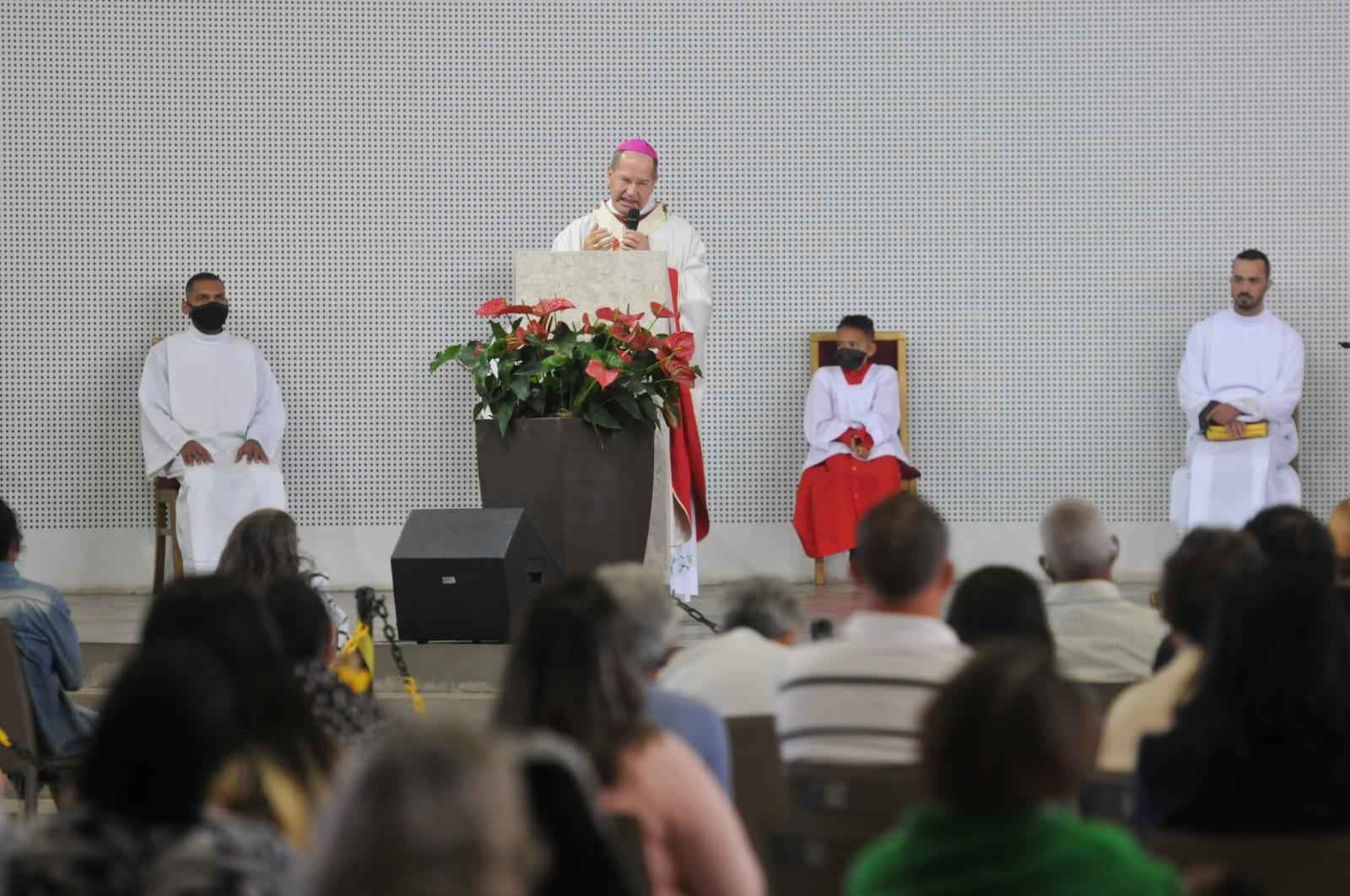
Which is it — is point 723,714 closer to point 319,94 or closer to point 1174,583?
point 1174,583

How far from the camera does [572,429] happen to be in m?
5.91

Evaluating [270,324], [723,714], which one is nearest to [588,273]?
[723,714]

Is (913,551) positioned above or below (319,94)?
below

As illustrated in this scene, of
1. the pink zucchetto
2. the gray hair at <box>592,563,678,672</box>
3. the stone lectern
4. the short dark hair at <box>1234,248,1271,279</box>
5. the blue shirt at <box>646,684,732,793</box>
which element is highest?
the pink zucchetto

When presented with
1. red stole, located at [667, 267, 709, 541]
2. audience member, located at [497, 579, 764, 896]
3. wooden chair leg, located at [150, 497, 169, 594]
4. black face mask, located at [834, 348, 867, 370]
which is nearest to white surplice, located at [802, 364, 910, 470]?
black face mask, located at [834, 348, 867, 370]

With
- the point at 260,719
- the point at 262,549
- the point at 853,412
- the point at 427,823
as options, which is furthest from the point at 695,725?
the point at 853,412

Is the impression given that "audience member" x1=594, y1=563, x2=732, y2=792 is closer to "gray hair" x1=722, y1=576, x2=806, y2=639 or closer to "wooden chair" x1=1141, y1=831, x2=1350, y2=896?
"gray hair" x1=722, y1=576, x2=806, y2=639

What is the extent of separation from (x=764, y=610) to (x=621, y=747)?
1.34 metres

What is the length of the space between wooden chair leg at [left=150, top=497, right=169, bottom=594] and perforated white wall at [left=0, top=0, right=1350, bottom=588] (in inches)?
31.2

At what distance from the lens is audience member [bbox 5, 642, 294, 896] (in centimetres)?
168

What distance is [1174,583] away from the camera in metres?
3.04

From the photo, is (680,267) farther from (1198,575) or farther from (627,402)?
(1198,575)

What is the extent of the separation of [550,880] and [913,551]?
1363mm

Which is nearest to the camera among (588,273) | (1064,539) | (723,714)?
(723,714)
